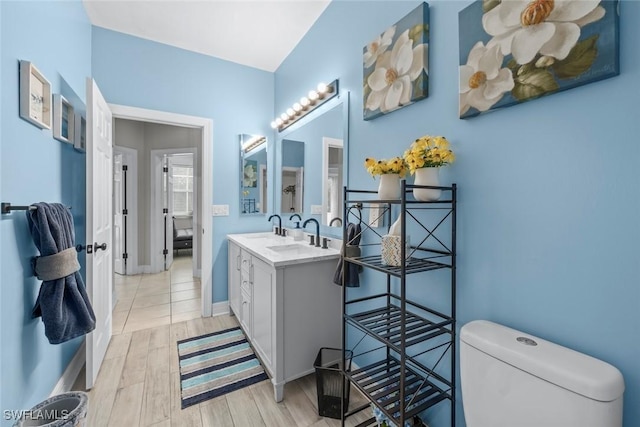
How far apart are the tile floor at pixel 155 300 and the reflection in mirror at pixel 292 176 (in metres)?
1.55

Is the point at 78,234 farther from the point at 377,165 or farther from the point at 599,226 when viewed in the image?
the point at 599,226

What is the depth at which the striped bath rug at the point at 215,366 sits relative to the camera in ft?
5.84

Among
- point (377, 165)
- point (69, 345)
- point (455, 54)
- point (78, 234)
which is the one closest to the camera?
point (455, 54)

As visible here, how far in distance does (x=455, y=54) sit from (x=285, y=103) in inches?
78.6

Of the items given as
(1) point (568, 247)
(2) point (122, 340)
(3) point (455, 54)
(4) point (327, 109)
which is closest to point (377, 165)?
(3) point (455, 54)

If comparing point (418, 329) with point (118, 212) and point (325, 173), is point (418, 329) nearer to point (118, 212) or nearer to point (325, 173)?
point (325, 173)

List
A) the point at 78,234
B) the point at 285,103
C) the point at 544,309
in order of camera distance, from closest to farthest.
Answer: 1. the point at 544,309
2. the point at 78,234
3. the point at 285,103

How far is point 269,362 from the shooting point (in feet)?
5.80

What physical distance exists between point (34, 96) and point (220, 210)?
176cm

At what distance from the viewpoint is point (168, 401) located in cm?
168

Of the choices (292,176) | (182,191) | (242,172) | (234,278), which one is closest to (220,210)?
(242,172)

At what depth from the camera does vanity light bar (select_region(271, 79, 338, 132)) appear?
214cm

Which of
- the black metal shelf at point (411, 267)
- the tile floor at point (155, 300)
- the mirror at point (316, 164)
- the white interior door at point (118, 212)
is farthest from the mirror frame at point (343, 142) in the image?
the white interior door at point (118, 212)

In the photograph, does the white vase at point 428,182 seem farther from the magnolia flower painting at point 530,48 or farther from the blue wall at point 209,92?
the blue wall at point 209,92
